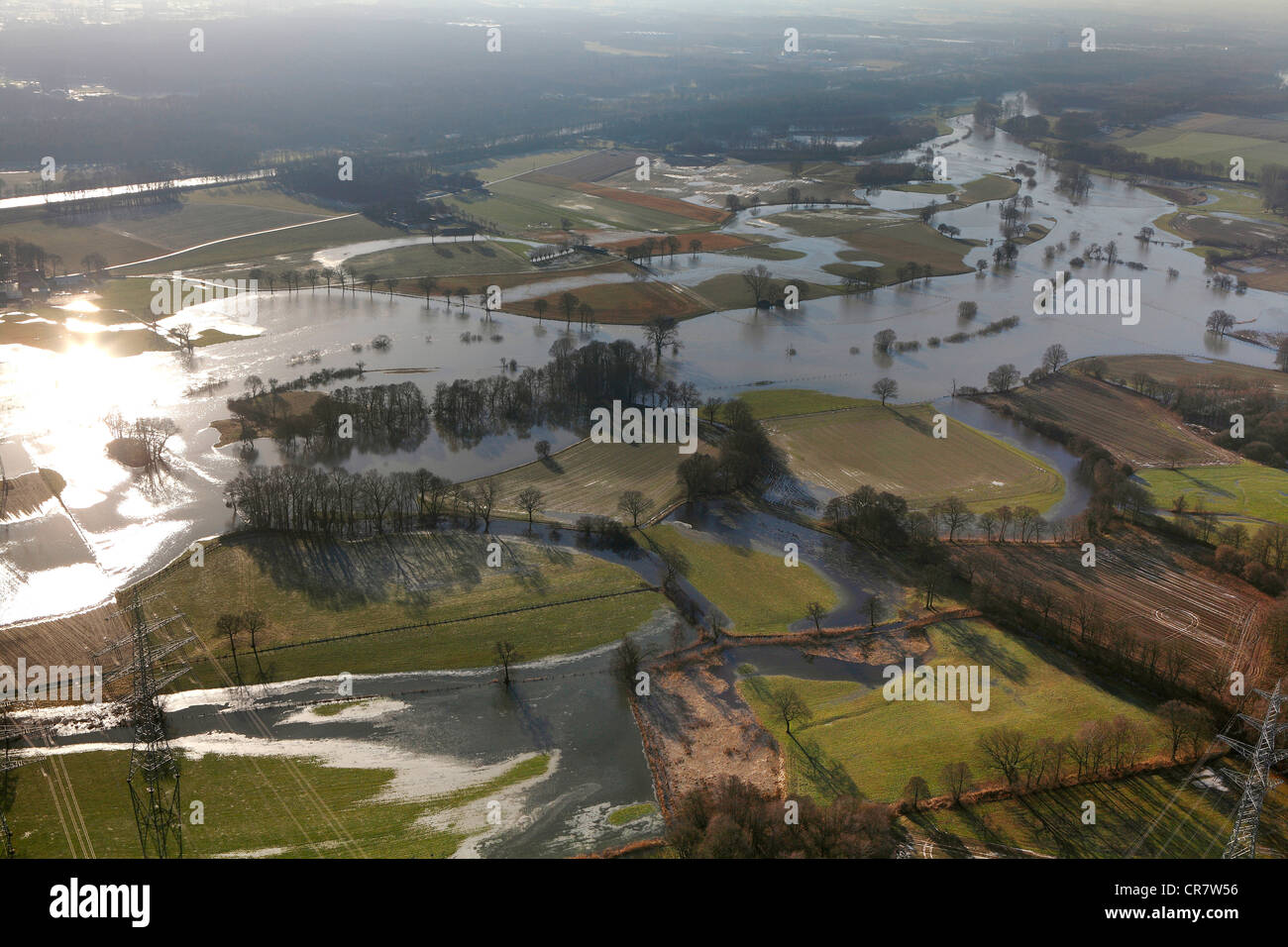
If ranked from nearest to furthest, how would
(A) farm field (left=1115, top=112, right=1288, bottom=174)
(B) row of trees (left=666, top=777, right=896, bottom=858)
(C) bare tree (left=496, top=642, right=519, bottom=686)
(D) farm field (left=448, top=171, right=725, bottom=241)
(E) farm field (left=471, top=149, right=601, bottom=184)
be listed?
1. (B) row of trees (left=666, top=777, right=896, bottom=858)
2. (C) bare tree (left=496, top=642, right=519, bottom=686)
3. (D) farm field (left=448, top=171, right=725, bottom=241)
4. (E) farm field (left=471, top=149, right=601, bottom=184)
5. (A) farm field (left=1115, top=112, right=1288, bottom=174)

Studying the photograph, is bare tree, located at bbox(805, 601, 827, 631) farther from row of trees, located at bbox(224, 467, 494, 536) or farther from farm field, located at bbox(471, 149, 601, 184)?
farm field, located at bbox(471, 149, 601, 184)

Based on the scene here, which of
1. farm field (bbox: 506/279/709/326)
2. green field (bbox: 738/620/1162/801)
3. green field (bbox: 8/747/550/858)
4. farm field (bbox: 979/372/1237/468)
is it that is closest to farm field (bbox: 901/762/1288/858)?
green field (bbox: 738/620/1162/801)

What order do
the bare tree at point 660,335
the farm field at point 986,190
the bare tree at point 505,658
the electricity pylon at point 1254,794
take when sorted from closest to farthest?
the electricity pylon at point 1254,794
the bare tree at point 505,658
the bare tree at point 660,335
the farm field at point 986,190

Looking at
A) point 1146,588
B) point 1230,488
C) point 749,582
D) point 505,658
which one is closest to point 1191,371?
point 1230,488

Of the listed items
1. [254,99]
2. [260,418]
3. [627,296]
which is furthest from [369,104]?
[260,418]

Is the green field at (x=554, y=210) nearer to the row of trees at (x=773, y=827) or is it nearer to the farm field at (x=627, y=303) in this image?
the farm field at (x=627, y=303)

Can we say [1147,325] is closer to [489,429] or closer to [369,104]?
[489,429]

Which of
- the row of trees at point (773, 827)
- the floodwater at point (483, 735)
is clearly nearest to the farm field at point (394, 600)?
the floodwater at point (483, 735)
